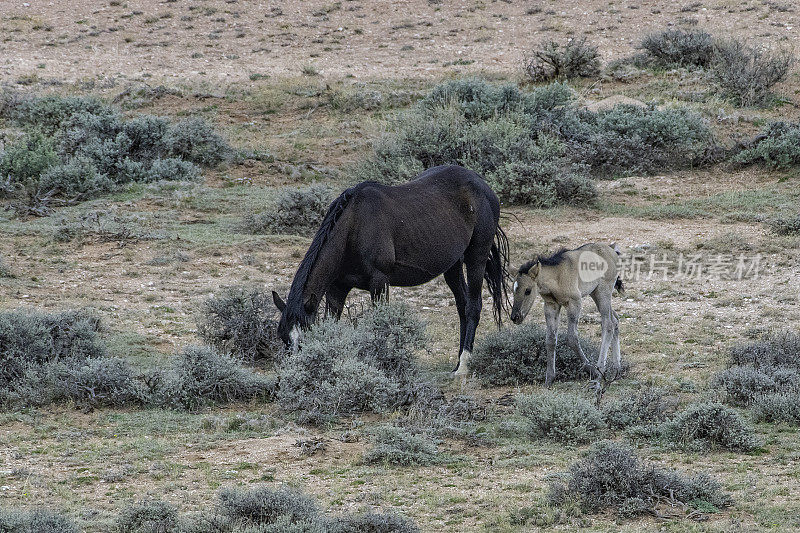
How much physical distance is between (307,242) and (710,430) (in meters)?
8.32

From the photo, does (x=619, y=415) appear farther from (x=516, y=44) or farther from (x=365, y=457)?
(x=516, y=44)

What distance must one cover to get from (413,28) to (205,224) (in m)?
19.1

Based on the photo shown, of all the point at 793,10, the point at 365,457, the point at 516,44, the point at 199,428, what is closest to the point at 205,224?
the point at 199,428

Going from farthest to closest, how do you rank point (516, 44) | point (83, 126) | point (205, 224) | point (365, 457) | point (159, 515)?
point (516, 44), point (83, 126), point (205, 224), point (365, 457), point (159, 515)

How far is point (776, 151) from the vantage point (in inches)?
693

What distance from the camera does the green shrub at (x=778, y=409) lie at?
7.61 m

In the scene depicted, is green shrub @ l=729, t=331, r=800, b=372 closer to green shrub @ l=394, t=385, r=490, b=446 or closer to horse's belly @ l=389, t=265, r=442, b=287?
green shrub @ l=394, t=385, r=490, b=446

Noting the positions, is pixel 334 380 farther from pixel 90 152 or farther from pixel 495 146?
pixel 90 152

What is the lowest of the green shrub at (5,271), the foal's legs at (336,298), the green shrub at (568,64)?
the green shrub at (5,271)

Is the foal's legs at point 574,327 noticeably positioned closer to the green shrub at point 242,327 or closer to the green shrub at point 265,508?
the green shrub at point 242,327

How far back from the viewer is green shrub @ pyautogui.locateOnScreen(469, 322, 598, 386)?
9.35 meters

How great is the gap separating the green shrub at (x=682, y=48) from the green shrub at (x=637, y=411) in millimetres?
18598

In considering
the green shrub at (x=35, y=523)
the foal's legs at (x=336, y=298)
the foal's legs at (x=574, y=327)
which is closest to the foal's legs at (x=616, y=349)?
the foal's legs at (x=574, y=327)

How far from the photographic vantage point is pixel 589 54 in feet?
80.0
